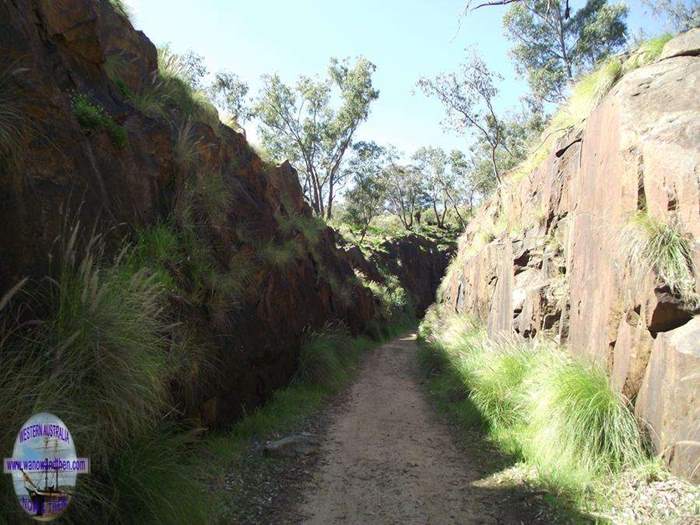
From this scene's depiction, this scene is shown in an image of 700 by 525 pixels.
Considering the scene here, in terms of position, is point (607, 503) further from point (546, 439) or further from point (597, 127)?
point (597, 127)

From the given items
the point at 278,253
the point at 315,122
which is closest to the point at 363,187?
the point at 315,122

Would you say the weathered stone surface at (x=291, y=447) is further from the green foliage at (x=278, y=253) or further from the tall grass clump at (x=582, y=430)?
the green foliage at (x=278, y=253)

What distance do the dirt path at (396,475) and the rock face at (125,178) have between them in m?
1.46

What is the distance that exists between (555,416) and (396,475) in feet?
6.07

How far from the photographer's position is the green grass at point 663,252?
181 inches

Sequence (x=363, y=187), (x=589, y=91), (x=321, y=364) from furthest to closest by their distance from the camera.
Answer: (x=363, y=187) → (x=321, y=364) → (x=589, y=91)

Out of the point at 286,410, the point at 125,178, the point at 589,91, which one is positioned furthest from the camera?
the point at 589,91

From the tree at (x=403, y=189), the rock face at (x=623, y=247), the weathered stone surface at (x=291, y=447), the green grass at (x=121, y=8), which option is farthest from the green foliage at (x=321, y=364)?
the tree at (x=403, y=189)

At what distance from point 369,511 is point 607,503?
2049 millimetres

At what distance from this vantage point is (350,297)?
1872 centimetres

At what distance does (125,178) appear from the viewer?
5.70m

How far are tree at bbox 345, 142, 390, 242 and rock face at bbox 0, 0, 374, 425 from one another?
2537 centimetres

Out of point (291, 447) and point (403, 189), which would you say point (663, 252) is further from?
point (403, 189)

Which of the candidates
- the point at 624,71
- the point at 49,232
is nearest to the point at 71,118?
the point at 49,232
